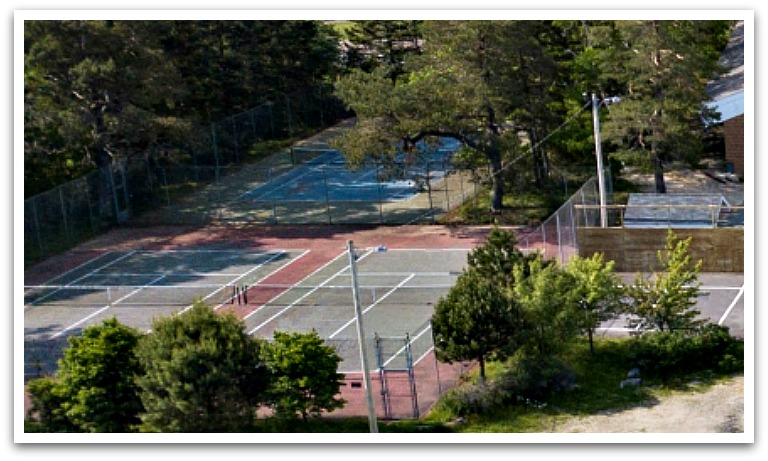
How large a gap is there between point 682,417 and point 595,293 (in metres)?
4.98

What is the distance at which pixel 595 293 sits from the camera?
125ft

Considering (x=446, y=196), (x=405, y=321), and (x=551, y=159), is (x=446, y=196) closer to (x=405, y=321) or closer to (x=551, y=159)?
(x=551, y=159)

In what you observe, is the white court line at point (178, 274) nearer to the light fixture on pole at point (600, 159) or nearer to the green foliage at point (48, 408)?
the light fixture on pole at point (600, 159)

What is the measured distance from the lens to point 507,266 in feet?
128

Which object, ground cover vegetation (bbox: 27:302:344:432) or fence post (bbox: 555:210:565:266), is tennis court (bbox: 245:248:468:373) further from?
fence post (bbox: 555:210:565:266)

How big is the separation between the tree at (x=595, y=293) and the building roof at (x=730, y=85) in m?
17.0

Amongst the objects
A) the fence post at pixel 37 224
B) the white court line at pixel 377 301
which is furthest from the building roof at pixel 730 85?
the fence post at pixel 37 224

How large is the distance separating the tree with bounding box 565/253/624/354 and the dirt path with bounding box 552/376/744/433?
3.41 metres

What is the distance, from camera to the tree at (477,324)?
116 ft

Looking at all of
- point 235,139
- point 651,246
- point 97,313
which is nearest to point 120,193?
point 235,139

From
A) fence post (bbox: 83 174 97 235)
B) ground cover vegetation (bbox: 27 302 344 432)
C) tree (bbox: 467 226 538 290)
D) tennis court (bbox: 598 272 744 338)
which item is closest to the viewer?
ground cover vegetation (bbox: 27 302 344 432)

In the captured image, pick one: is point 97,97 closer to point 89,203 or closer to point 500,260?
point 89,203

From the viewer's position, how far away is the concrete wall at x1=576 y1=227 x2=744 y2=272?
46156 millimetres

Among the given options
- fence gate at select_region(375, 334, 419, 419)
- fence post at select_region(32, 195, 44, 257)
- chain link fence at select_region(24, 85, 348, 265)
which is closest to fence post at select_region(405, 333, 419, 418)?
fence gate at select_region(375, 334, 419, 419)
